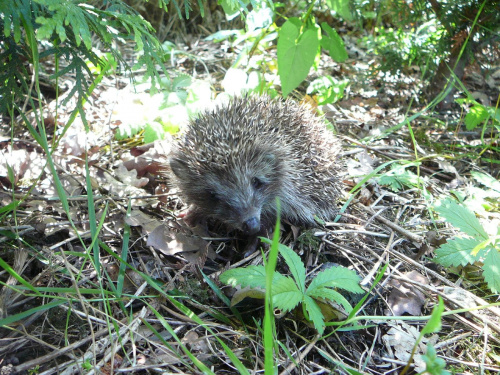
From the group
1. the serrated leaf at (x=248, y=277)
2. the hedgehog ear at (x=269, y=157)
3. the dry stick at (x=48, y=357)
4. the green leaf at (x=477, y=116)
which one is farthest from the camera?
the green leaf at (x=477, y=116)

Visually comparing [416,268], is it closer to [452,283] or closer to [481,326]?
[452,283]

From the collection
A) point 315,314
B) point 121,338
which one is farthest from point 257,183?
point 121,338

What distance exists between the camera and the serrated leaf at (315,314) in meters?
1.97

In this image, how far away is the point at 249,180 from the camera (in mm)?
3111

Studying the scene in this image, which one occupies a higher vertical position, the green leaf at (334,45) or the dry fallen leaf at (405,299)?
the green leaf at (334,45)

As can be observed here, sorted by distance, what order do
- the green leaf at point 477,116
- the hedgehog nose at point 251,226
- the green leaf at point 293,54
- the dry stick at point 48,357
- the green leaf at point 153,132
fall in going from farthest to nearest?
the green leaf at point 477,116 → the green leaf at point 153,132 → the green leaf at point 293,54 → the hedgehog nose at point 251,226 → the dry stick at point 48,357

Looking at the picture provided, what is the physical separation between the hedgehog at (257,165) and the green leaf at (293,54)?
194mm

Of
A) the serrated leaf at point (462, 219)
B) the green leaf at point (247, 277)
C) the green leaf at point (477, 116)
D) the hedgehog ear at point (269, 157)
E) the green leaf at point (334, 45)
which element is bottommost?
the green leaf at point (247, 277)

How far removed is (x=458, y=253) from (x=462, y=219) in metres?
0.20

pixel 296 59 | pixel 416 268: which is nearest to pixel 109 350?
pixel 416 268

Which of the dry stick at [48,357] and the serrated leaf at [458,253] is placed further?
the serrated leaf at [458,253]

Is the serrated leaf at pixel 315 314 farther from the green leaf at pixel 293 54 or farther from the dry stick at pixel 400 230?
the green leaf at pixel 293 54

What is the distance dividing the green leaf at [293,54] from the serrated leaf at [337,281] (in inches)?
65.9

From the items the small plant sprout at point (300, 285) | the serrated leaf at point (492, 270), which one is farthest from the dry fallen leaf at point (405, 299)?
the small plant sprout at point (300, 285)
